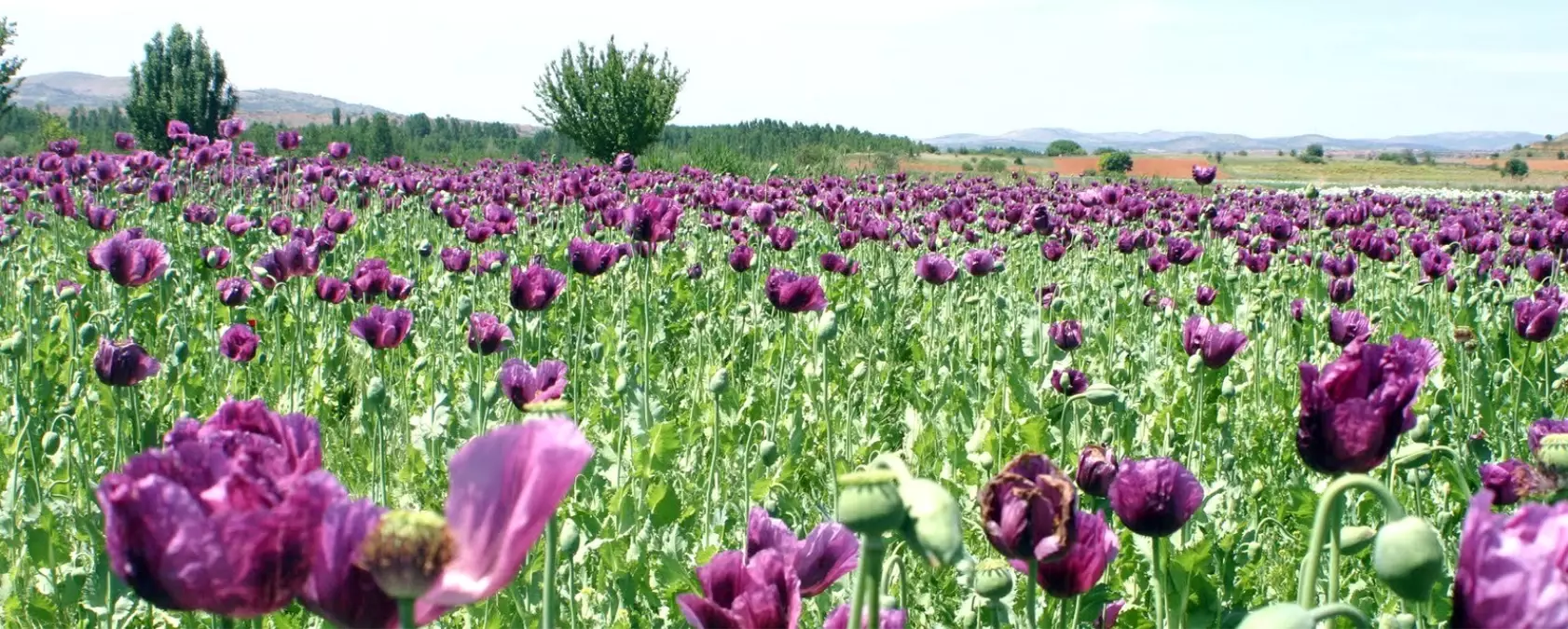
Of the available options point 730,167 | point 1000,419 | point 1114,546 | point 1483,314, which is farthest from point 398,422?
point 730,167

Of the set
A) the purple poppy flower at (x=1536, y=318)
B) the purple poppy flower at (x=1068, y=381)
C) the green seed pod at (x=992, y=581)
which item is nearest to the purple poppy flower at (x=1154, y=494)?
the green seed pod at (x=992, y=581)

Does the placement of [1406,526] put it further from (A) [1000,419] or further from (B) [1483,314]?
(B) [1483,314]

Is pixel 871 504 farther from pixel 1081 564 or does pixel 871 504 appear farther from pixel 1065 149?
pixel 1065 149

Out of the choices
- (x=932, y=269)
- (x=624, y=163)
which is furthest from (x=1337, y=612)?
(x=624, y=163)

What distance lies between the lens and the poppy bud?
2.41 ft

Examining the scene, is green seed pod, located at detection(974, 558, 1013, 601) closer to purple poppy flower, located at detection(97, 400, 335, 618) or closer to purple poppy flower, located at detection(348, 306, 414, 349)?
purple poppy flower, located at detection(97, 400, 335, 618)

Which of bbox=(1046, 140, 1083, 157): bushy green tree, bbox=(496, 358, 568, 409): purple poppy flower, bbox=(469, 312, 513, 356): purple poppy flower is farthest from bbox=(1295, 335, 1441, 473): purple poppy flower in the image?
bbox=(1046, 140, 1083, 157): bushy green tree

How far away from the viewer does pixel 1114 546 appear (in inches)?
65.3

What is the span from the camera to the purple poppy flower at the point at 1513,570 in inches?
30.6

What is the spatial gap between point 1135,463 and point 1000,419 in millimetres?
2304

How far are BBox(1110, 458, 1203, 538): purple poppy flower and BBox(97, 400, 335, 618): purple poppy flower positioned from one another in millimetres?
1080

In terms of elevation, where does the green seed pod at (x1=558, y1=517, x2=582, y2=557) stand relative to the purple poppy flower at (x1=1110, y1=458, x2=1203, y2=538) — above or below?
below

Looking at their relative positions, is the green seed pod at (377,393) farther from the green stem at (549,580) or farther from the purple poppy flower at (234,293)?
the green stem at (549,580)

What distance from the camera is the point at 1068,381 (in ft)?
10.7
